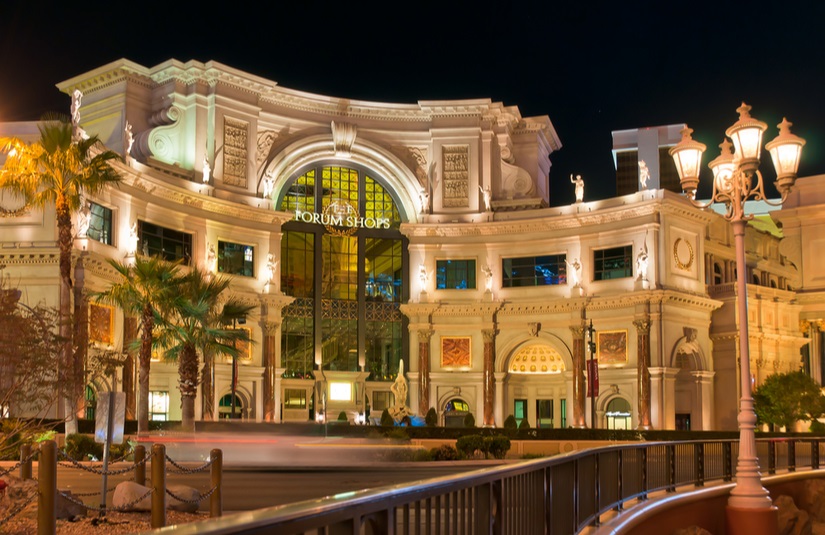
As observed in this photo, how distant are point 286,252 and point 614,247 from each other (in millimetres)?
21954

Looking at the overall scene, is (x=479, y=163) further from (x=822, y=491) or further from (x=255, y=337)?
(x=822, y=491)

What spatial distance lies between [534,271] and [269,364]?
18.7 metres

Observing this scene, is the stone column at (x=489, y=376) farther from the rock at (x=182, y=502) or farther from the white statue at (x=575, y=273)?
the rock at (x=182, y=502)

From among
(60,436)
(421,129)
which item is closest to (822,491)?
(60,436)

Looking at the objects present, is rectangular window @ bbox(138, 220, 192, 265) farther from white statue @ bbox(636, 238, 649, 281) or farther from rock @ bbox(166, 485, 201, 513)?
rock @ bbox(166, 485, 201, 513)

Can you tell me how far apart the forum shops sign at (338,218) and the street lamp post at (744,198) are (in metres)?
46.7

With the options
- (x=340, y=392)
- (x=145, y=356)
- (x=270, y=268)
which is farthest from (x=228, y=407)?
(x=145, y=356)

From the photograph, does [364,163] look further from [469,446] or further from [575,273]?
[469,446]

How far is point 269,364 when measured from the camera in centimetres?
6319

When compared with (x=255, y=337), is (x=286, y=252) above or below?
above

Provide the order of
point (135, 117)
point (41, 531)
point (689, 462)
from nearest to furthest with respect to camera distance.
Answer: point (41, 531)
point (689, 462)
point (135, 117)

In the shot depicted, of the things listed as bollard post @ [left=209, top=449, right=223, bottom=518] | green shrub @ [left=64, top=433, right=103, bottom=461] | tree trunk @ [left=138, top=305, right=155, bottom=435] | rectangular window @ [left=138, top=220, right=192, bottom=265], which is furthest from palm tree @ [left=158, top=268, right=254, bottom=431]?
bollard post @ [left=209, top=449, right=223, bottom=518]

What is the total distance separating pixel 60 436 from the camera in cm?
3897

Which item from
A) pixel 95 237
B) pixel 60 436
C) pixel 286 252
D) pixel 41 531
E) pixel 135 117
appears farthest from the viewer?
pixel 286 252
